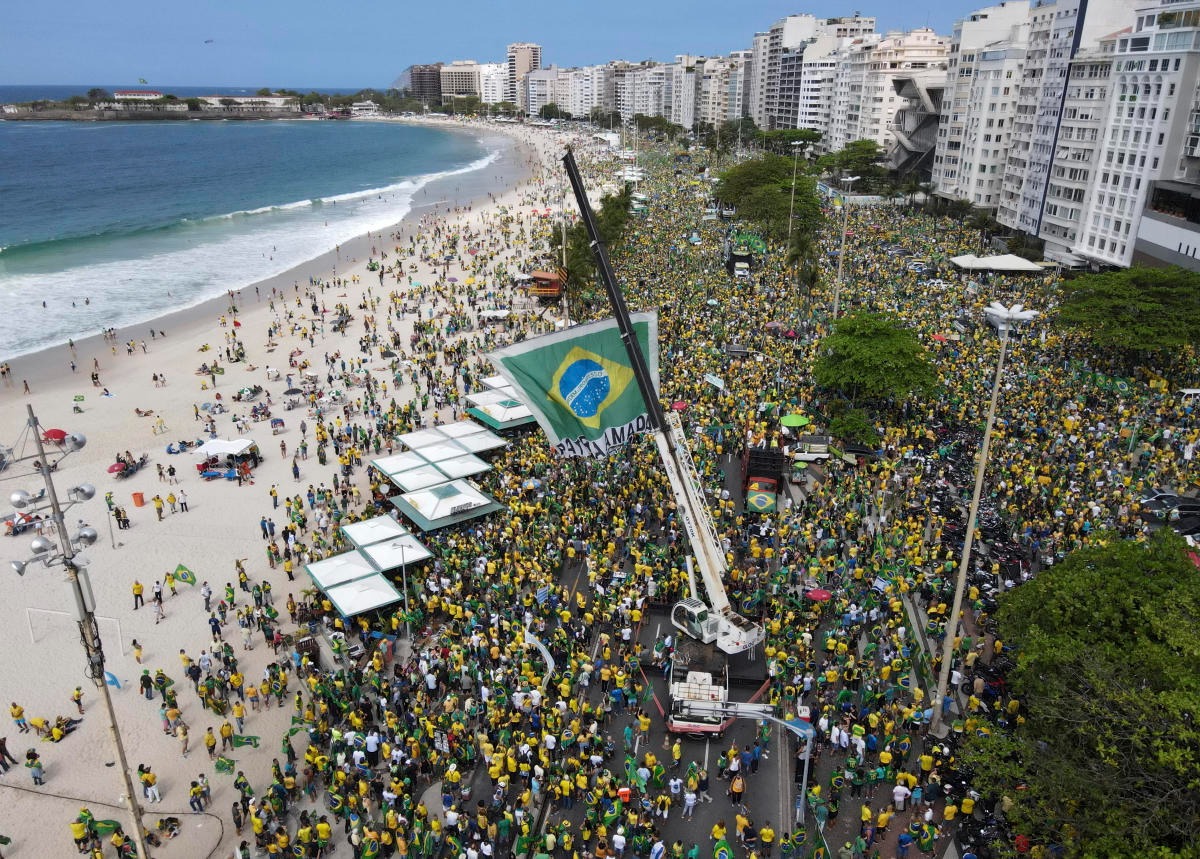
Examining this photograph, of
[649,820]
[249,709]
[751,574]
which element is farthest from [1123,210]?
[249,709]

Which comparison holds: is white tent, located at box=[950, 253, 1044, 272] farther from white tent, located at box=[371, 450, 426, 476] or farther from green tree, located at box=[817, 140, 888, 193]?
white tent, located at box=[371, 450, 426, 476]

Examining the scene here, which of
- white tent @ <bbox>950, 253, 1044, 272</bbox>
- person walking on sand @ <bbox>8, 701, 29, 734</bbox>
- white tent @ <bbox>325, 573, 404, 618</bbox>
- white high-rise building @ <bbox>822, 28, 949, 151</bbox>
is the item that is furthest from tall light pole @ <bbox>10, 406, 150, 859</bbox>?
white high-rise building @ <bbox>822, 28, 949, 151</bbox>

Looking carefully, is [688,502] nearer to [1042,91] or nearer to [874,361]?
[874,361]

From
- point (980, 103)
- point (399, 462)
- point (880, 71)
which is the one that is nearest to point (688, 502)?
point (399, 462)

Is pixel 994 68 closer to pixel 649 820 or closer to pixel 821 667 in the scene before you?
pixel 821 667

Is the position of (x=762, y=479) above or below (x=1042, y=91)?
below
